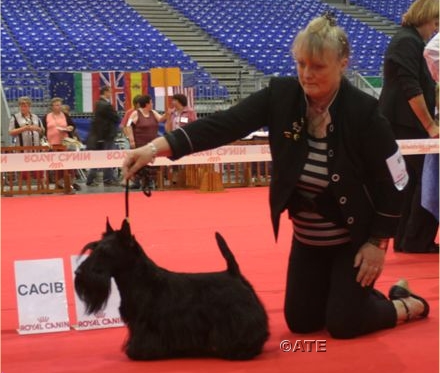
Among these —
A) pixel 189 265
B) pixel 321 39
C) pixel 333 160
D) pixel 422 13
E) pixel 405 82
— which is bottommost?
pixel 189 265

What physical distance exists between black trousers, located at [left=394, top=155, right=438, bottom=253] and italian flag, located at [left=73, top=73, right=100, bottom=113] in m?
8.35

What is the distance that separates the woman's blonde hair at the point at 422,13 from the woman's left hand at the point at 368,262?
1872mm

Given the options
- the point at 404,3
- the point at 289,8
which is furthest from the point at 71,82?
the point at 404,3

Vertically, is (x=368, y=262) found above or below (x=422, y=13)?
below

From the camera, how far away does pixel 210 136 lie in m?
2.35

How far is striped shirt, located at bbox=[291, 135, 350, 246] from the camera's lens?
246 cm

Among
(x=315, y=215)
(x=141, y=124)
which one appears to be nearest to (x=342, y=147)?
(x=315, y=215)

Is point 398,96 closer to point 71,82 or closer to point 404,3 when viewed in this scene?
point 71,82

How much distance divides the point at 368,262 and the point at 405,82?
1725 millimetres

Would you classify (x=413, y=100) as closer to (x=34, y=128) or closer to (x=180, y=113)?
(x=180, y=113)

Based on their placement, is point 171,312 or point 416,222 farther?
point 416,222

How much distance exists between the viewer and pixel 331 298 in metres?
2.63

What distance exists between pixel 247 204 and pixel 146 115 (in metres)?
2.86
